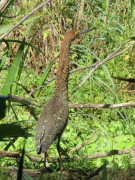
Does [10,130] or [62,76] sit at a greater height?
[62,76]

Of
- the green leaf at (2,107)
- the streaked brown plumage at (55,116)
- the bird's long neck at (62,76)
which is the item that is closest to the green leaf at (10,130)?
the green leaf at (2,107)

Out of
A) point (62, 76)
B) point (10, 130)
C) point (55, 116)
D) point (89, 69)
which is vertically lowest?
point (10, 130)

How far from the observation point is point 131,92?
25.2 ft

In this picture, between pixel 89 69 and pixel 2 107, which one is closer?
pixel 2 107

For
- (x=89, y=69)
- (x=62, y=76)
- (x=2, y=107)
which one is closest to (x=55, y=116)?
(x=62, y=76)

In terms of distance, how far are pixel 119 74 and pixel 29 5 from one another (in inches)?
77.1

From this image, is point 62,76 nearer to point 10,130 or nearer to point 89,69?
point 89,69

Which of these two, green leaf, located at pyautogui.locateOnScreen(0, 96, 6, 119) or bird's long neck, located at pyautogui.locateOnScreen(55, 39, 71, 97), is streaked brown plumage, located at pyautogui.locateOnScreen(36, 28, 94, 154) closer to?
bird's long neck, located at pyautogui.locateOnScreen(55, 39, 71, 97)

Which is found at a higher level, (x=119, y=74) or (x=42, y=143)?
(x=119, y=74)

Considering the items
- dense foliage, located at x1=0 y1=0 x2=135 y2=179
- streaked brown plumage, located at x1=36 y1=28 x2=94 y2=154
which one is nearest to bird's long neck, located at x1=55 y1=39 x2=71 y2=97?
streaked brown plumage, located at x1=36 y1=28 x2=94 y2=154

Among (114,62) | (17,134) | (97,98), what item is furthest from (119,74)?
(17,134)

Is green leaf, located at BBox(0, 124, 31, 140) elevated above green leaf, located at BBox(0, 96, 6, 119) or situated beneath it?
situated beneath

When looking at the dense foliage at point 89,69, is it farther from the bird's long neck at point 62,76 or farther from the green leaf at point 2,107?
the green leaf at point 2,107

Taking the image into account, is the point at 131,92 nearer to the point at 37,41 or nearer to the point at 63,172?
the point at 37,41
